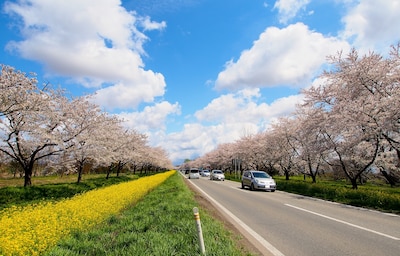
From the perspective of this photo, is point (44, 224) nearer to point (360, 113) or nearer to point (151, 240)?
point (151, 240)

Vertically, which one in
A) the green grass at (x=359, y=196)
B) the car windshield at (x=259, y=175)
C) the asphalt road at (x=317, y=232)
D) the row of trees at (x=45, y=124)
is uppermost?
the row of trees at (x=45, y=124)

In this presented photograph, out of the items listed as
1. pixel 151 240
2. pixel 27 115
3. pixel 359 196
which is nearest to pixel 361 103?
pixel 359 196

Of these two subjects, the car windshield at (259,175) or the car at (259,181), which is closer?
the car at (259,181)

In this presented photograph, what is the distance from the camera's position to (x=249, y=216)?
9336 millimetres

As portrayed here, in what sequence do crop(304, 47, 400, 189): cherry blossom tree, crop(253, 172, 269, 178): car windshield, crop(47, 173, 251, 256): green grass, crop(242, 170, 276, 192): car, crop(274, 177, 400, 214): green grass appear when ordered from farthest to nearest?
crop(253, 172, 269, 178): car windshield
crop(242, 170, 276, 192): car
crop(304, 47, 400, 189): cherry blossom tree
crop(274, 177, 400, 214): green grass
crop(47, 173, 251, 256): green grass

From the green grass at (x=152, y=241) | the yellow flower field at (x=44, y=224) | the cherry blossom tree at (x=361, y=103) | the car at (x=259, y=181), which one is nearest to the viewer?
the green grass at (x=152, y=241)

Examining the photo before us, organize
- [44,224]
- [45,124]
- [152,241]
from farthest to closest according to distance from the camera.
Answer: [45,124], [44,224], [152,241]

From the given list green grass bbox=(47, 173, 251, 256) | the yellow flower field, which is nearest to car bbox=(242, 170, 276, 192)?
the yellow flower field

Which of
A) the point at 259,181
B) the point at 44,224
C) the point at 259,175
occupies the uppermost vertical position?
the point at 259,175

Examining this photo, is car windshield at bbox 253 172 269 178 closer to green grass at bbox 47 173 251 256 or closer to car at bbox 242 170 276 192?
car at bbox 242 170 276 192

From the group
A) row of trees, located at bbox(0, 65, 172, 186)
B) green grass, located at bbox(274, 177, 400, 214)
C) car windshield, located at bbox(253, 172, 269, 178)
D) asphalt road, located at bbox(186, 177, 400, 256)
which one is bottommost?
asphalt road, located at bbox(186, 177, 400, 256)

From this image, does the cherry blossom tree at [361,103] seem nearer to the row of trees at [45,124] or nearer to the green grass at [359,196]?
the green grass at [359,196]

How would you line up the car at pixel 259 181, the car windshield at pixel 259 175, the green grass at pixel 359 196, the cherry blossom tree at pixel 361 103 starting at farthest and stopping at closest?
the car windshield at pixel 259 175
the car at pixel 259 181
the cherry blossom tree at pixel 361 103
the green grass at pixel 359 196

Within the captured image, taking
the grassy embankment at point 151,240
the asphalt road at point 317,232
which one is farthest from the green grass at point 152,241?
the asphalt road at point 317,232
